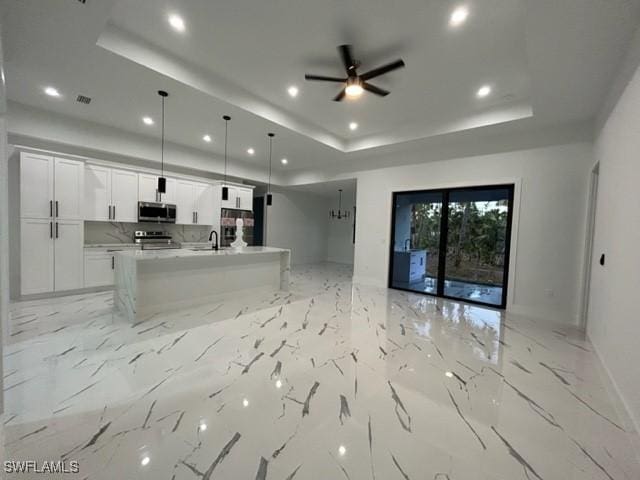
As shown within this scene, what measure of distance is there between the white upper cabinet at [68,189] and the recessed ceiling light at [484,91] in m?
6.76

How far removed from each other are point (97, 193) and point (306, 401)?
18.5 feet

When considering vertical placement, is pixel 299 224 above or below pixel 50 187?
below

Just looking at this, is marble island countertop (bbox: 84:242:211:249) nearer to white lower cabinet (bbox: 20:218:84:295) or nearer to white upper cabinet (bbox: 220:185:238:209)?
white lower cabinet (bbox: 20:218:84:295)

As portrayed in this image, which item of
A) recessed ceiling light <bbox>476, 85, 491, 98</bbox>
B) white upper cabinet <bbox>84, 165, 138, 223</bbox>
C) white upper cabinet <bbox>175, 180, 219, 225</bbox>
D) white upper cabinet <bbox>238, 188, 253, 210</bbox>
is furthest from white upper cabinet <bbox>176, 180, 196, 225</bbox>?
recessed ceiling light <bbox>476, 85, 491, 98</bbox>

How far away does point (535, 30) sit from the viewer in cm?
226

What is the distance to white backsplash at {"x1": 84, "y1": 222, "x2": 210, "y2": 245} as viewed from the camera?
546 centimetres

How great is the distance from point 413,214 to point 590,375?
Answer: 13.0ft

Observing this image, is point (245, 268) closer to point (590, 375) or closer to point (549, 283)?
point (590, 375)

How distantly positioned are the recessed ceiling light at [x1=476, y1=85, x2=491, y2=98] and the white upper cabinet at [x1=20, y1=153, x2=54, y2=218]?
6963 mm

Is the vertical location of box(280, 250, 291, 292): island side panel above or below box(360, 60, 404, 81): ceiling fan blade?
below

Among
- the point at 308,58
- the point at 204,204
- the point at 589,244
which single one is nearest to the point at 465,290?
the point at 589,244

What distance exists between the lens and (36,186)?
14.5ft

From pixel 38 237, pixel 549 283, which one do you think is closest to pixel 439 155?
pixel 549 283

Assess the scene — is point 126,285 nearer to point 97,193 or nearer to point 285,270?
point 97,193
